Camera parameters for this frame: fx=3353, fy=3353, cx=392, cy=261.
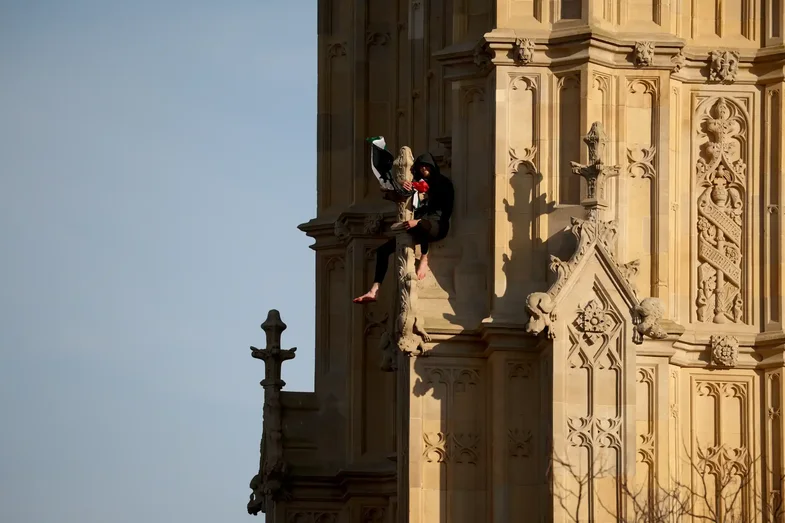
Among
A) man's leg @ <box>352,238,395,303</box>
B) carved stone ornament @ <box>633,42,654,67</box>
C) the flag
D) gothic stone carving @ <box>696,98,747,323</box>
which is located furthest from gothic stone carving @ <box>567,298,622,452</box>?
man's leg @ <box>352,238,395,303</box>

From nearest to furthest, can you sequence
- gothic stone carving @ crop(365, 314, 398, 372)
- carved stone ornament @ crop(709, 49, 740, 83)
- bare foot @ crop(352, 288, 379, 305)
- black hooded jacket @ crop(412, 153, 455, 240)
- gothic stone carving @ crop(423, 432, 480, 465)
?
gothic stone carving @ crop(423, 432, 480, 465), black hooded jacket @ crop(412, 153, 455, 240), carved stone ornament @ crop(709, 49, 740, 83), gothic stone carving @ crop(365, 314, 398, 372), bare foot @ crop(352, 288, 379, 305)

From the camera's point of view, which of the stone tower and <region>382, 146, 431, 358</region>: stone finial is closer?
the stone tower

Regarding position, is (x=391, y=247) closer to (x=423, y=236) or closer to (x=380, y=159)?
(x=380, y=159)

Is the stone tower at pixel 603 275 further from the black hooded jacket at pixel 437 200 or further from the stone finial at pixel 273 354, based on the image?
the stone finial at pixel 273 354

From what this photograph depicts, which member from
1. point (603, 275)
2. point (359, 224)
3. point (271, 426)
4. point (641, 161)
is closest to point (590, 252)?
point (603, 275)

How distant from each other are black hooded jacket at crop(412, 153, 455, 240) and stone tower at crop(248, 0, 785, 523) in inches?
7.7

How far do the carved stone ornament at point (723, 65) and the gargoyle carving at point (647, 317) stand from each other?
429 cm

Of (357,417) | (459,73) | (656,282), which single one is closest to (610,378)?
(656,282)

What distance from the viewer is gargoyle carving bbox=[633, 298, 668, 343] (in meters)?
44.8

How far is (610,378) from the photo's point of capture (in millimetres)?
44938

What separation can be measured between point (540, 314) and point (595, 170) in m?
2.16

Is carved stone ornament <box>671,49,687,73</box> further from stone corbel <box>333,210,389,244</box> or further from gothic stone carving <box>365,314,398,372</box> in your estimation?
stone corbel <box>333,210,389,244</box>

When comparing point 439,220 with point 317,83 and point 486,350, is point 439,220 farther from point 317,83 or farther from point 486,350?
point 317,83

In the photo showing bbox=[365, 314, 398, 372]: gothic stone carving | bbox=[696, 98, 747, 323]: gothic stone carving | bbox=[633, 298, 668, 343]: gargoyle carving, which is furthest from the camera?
bbox=[365, 314, 398, 372]: gothic stone carving
